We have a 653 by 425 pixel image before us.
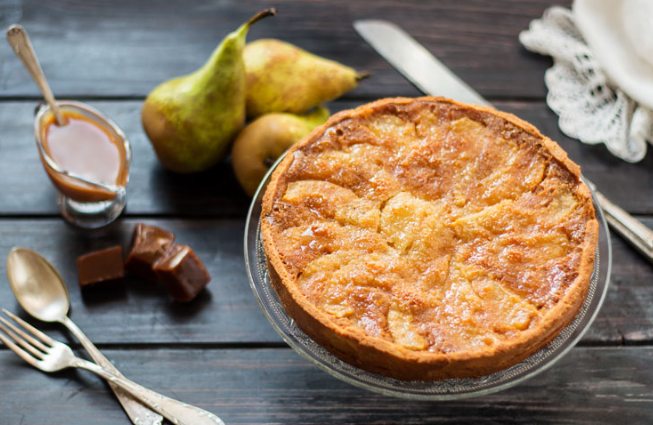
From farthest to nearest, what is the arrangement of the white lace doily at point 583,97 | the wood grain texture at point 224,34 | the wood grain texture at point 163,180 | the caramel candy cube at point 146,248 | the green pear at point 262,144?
the wood grain texture at point 224,34 < the white lace doily at point 583,97 < the wood grain texture at point 163,180 < the green pear at point 262,144 < the caramel candy cube at point 146,248

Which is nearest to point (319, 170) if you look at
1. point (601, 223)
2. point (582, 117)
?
point (601, 223)

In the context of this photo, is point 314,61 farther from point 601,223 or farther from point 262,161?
point 601,223

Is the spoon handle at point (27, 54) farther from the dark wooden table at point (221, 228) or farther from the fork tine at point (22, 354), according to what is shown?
the fork tine at point (22, 354)

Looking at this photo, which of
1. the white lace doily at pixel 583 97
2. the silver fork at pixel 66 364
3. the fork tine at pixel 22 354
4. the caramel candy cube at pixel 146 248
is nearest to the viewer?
the silver fork at pixel 66 364

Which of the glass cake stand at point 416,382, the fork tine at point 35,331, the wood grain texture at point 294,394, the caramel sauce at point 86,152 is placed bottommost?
the wood grain texture at point 294,394

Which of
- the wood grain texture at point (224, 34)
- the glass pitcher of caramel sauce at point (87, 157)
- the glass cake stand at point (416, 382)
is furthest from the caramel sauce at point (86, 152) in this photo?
the glass cake stand at point (416, 382)

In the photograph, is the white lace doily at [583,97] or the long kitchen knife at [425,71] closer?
the long kitchen knife at [425,71]
